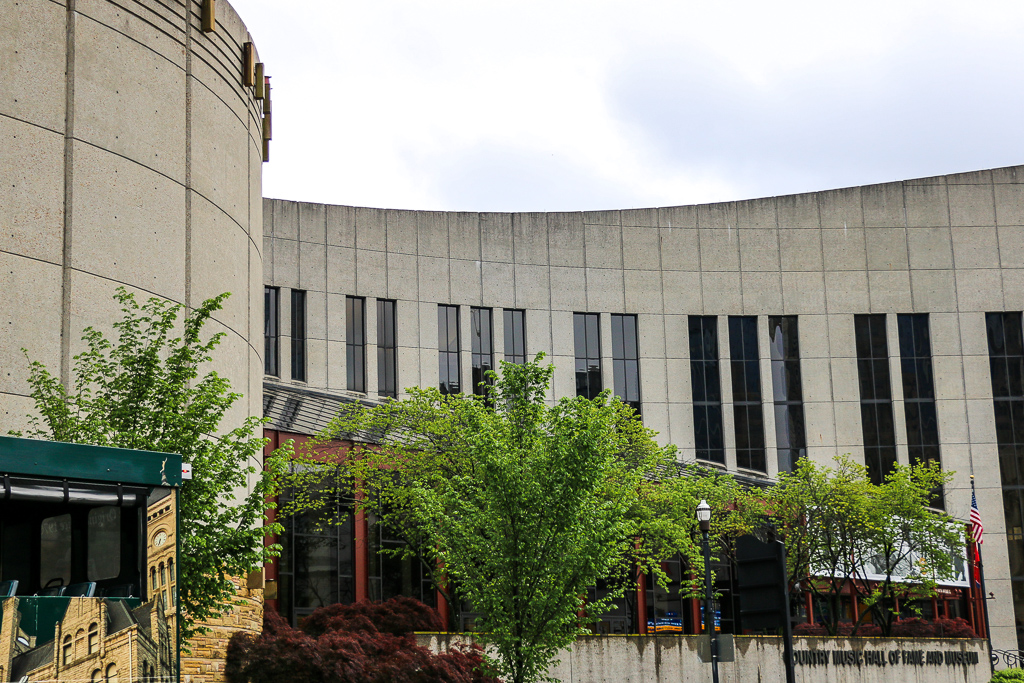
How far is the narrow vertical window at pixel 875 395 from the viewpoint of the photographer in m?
56.6

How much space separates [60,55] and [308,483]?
57.6 feet

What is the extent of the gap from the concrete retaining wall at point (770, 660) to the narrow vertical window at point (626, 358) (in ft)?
69.1

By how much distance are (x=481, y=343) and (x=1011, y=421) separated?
25.9 meters

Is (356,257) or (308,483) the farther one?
(356,257)

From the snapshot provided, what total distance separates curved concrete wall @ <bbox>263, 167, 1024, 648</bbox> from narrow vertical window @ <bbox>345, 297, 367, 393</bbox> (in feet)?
4.47

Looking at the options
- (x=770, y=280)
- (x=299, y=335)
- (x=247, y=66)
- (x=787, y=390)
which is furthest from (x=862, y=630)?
(x=247, y=66)

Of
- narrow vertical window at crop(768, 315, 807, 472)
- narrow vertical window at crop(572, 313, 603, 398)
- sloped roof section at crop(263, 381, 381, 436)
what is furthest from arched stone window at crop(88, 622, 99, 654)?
narrow vertical window at crop(768, 315, 807, 472)

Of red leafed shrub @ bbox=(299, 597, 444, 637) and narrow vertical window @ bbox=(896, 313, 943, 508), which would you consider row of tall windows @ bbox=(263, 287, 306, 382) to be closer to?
red leafed shrub @ bbox=(299, 597, 444, 637)

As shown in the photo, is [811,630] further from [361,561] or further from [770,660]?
[361,561]

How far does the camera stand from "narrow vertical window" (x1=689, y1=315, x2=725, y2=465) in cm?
5603

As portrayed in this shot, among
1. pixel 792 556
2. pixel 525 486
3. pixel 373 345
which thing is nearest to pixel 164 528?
pixel 525 486

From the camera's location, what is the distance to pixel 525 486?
77.6ft

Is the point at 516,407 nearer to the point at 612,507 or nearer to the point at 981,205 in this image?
the point at 612,507

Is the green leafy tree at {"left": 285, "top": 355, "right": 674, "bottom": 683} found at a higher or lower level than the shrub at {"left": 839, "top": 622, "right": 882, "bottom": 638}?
higher
